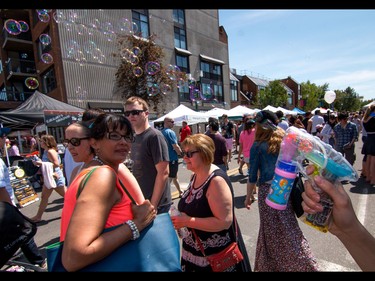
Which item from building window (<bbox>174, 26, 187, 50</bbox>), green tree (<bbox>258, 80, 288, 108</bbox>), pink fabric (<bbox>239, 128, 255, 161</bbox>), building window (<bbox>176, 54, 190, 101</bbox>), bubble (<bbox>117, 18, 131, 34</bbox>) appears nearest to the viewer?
pink fabric (<bbox>239, 128, 255, 161</bbox>)

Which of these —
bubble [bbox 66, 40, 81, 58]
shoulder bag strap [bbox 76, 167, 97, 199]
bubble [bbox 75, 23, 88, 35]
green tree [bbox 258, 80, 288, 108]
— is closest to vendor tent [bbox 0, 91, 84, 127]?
bubble [bbox 66, 40, 81, 58]

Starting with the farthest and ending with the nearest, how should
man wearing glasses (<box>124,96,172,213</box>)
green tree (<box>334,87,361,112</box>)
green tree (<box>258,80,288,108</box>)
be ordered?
green tree (<box>334,87,361,112</box>) < green tree (<box>258,80,288,108</box>) < man wearing glasses (<box>124,96,172,213</box>)

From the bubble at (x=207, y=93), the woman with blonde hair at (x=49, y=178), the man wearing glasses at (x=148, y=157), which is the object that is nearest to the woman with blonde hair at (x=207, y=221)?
the man wearing glasses at (x=148, y=157)

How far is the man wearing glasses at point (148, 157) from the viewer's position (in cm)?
246

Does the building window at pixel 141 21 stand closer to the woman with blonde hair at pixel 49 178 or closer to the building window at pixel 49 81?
the building window at pixel 49 81

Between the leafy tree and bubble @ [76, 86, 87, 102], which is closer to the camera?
bubble @ [76, 86, 87, 102]

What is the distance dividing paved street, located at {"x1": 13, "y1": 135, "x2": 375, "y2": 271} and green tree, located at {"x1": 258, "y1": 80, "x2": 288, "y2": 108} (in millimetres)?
38897

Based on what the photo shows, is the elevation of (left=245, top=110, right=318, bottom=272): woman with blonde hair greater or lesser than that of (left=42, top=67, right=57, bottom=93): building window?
lesser

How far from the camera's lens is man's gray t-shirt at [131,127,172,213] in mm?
2498

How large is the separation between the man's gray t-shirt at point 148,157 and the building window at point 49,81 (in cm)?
1808

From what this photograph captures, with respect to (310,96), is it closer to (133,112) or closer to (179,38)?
(179,38)

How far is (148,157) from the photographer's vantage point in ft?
8.37

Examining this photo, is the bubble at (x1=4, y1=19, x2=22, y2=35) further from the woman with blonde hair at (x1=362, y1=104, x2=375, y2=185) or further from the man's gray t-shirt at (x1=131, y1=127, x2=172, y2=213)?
the woman with blonde hair at (x1=362, y1=104, x2=375, y2=185)
